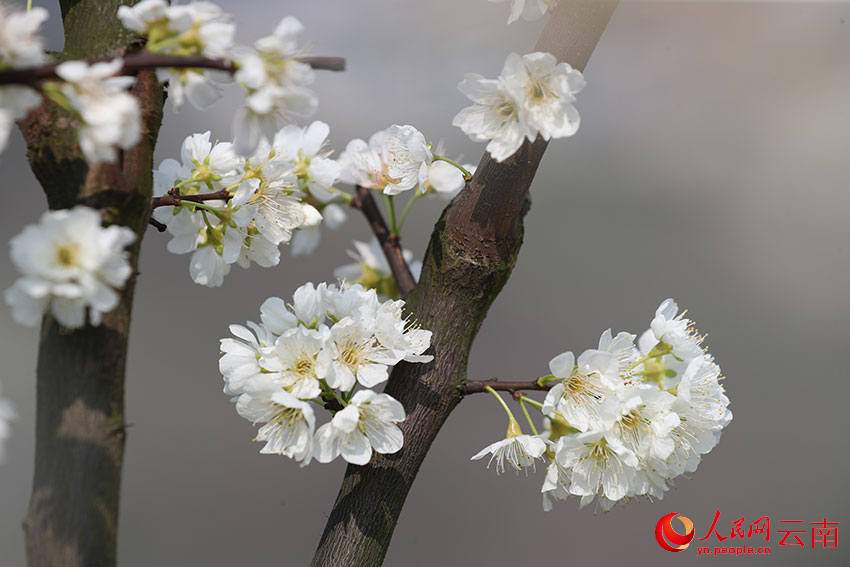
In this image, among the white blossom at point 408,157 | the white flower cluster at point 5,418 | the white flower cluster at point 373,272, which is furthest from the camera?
the white flower cluster at point 373,272

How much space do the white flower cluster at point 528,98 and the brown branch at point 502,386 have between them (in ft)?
0.64

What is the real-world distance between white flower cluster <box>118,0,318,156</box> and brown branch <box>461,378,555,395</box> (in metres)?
0.29

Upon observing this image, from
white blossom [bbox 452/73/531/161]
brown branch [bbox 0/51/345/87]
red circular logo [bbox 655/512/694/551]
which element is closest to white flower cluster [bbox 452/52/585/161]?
white blossom [bbox 452/73/531/161]

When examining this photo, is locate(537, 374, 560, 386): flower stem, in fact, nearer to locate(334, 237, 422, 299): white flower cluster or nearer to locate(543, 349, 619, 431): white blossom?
locate(543, 349, 619, 431): white blossom

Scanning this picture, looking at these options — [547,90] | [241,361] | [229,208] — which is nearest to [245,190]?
[229,208]

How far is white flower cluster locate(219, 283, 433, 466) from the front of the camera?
50 centimetres

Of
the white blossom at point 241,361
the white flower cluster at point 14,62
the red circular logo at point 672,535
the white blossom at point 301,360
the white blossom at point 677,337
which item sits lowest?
the red circular logo at point 672,535

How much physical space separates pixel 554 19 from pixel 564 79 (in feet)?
0.32

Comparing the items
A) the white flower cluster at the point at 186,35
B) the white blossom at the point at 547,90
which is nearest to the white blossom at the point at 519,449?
the white blossom at the point at 547,90

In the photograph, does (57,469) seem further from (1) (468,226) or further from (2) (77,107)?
(1) (468,226)

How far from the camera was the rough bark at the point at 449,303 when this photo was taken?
1.79 feet

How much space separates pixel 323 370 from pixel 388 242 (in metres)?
0.29

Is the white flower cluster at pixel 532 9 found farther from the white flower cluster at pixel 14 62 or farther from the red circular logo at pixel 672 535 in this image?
the red circular logo at pixel 672 535

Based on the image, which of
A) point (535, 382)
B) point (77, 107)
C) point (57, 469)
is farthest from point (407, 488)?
point (77, 107)
